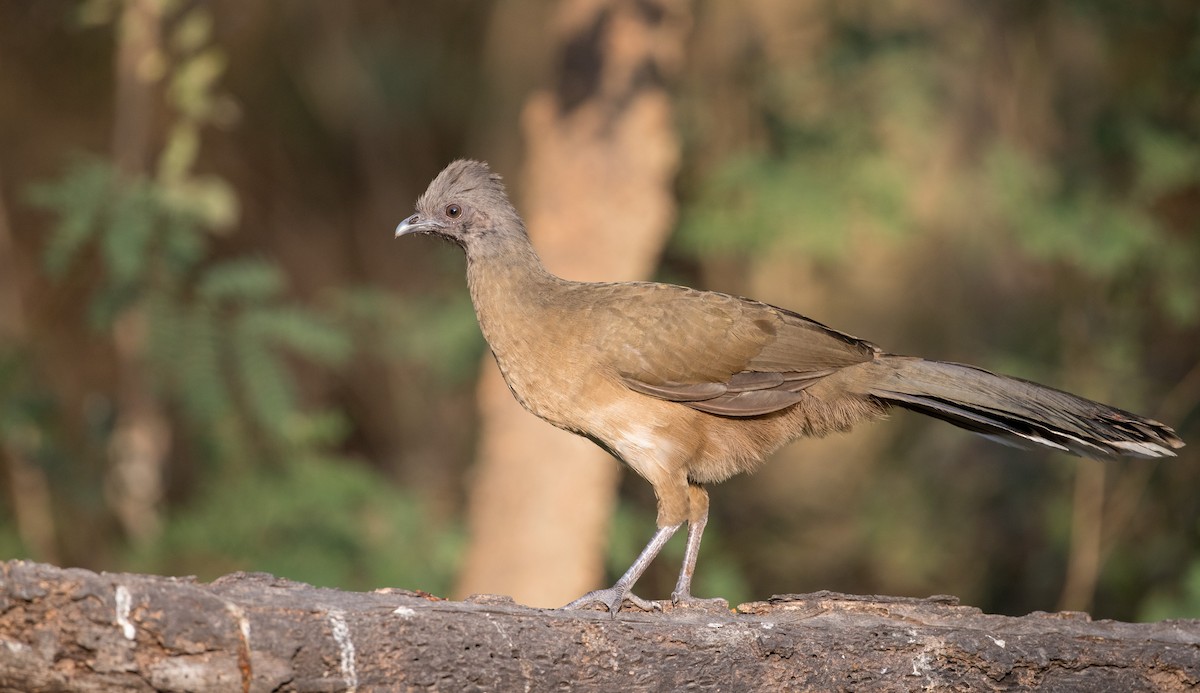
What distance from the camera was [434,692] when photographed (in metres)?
2.80

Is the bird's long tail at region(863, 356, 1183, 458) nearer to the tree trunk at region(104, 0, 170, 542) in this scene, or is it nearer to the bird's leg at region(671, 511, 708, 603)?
the bird's leg at region(671, 511, 708, 603)

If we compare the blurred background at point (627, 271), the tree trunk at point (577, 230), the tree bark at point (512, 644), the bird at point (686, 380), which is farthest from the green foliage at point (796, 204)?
the tree bark at point (512, 644)

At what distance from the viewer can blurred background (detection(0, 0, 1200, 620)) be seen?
680cm

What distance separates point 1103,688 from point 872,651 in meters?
0.66

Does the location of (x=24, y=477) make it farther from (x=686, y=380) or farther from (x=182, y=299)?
(x=686, y=380)

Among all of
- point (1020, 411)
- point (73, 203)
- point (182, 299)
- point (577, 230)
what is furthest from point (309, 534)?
point (1020, 411)

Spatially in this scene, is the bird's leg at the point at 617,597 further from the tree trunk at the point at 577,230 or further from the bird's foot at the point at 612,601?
the tree trunk at the point at 577,230

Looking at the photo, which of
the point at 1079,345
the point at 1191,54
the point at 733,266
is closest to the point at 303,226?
the point at 733,266

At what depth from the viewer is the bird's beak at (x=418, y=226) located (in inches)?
171

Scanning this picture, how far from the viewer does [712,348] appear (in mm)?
4168

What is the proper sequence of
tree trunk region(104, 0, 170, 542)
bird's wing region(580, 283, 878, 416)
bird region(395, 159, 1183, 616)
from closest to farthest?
bird region(395, 159, 1183, 616) → bird's wing region(580, 283, 878, 416) → tree trunk region(104, 0, 170, 542)

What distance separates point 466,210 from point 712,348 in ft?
3.22

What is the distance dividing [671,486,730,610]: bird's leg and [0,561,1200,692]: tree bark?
0.62 ft

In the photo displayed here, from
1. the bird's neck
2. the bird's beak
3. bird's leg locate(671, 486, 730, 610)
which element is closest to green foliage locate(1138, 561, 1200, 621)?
bird's leg locate(671, 486, 730, 610)
